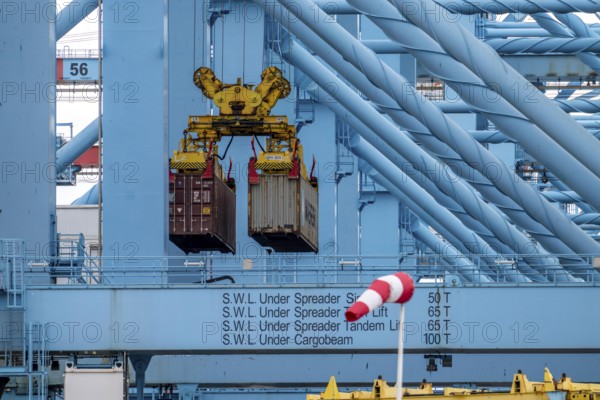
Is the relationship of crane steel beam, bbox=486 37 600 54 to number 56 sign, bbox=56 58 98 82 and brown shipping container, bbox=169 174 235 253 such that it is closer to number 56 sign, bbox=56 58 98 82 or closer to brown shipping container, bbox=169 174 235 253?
brown shipping container, bbox=169 174 235 253

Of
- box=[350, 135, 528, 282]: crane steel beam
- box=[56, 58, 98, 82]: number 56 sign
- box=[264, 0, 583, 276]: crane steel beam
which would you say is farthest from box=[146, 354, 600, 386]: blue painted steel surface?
box=[56, 58, 98, 82]: number 56 sign

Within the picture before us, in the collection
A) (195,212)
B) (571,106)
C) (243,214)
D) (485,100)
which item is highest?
(571,106)

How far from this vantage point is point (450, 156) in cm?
4300

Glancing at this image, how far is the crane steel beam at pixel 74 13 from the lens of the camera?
48062mm

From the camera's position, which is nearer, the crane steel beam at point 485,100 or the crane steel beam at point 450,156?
the crane steel beam at point 485,100

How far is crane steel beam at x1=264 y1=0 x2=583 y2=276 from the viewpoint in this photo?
4125cm

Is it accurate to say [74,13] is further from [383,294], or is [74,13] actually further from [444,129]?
[383,294]

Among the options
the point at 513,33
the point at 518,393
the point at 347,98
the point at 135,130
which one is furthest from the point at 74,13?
the point at 518,393

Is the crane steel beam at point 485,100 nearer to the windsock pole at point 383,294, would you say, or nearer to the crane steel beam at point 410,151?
the crane steel beam at point 410,151

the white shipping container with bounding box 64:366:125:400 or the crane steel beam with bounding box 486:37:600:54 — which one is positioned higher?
the crane steel beam with bounding box 486:37:600:54

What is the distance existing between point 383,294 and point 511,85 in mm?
16905

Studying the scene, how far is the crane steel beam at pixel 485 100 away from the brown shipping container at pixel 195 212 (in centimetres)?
805

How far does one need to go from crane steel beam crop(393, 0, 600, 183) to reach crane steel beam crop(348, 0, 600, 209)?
147cm

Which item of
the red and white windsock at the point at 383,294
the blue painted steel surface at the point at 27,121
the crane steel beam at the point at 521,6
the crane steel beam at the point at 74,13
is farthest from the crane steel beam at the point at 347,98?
the red and white windsock at the point at 383,294
